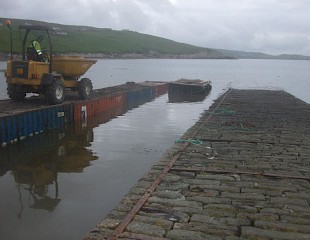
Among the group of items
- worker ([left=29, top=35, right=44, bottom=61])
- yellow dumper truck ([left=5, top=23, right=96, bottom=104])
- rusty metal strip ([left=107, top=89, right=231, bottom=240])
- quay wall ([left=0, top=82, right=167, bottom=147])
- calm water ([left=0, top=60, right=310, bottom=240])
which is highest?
worker ([left=29, top=35, right=44, bottom=61])

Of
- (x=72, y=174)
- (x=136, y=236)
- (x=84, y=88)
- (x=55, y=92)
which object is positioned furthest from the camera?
(x=84, y=88)

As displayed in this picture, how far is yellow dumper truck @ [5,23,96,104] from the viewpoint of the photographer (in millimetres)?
15125

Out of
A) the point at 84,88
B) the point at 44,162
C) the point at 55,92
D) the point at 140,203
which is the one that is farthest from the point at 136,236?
the point at 84,88

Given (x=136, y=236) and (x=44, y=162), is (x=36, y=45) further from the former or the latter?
(x=136, y=236)

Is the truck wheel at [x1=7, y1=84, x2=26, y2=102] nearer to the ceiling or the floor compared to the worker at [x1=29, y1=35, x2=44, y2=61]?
nearer to the floor

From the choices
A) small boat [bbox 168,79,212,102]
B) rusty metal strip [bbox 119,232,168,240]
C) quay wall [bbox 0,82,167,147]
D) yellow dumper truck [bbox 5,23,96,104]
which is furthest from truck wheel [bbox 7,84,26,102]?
small boat [bbox 168,79,212,102]

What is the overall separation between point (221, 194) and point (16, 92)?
1284 centimetres

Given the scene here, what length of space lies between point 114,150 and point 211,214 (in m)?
7.23

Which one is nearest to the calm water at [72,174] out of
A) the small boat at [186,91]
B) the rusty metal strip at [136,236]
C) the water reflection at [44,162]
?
the water reflection at [44,162]

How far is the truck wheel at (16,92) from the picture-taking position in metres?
16.5

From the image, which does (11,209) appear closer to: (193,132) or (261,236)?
(261,236)

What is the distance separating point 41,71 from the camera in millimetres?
15398

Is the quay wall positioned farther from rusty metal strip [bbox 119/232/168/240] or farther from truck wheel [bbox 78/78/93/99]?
rusty metal strip [bbox 119/232/168/240]

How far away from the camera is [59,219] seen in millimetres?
7227
